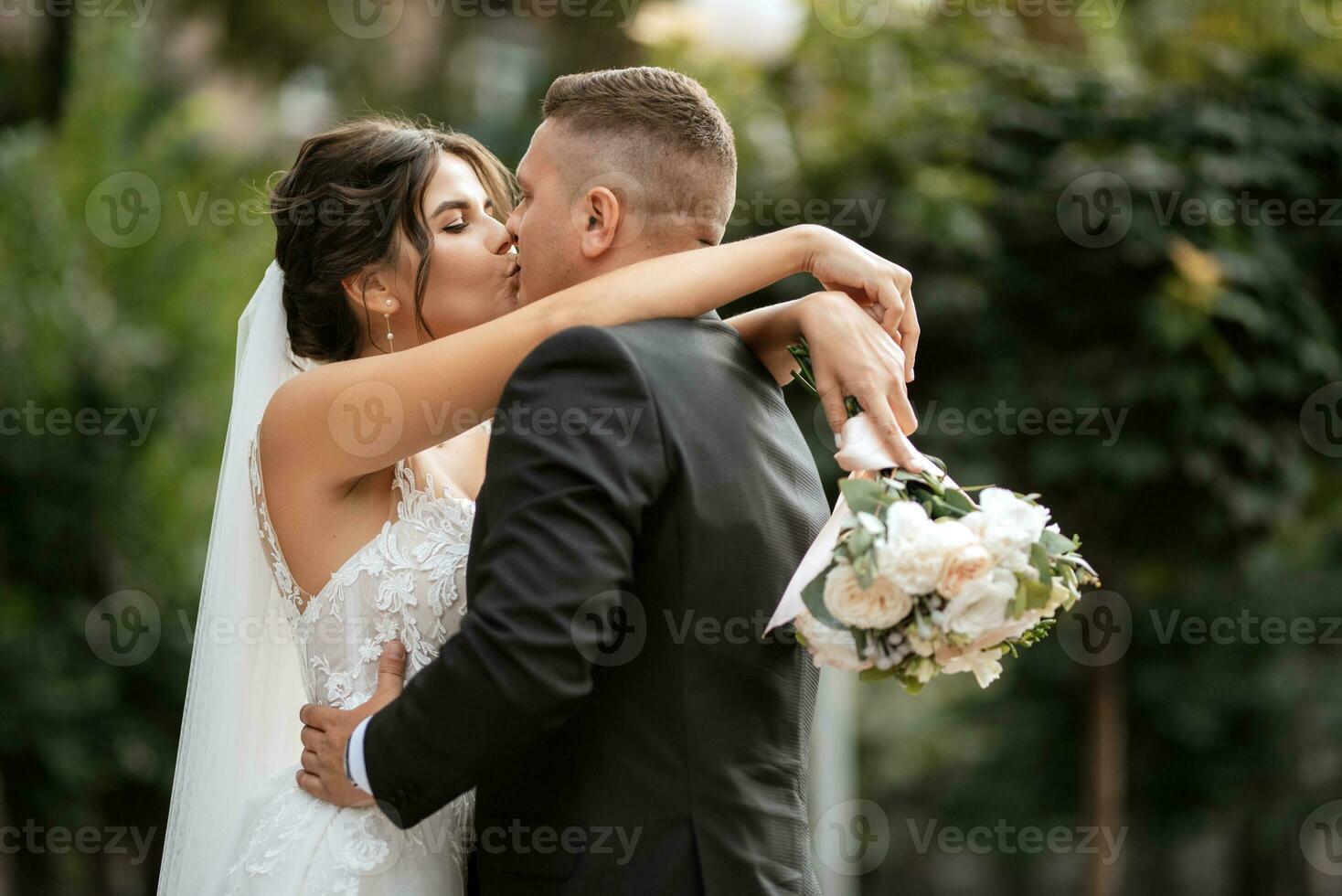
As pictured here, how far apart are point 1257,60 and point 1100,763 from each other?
3.50 m


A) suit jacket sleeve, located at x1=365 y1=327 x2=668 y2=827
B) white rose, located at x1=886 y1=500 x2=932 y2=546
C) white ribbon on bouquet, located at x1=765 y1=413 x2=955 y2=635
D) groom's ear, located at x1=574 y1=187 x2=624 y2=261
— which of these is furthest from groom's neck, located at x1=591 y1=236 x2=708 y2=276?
white rose, located at x1=886 y1=500 x2=932 y2=546

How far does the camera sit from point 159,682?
6172 millimetres

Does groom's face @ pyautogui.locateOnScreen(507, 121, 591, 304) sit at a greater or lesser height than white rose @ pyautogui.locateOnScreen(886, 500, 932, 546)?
greater

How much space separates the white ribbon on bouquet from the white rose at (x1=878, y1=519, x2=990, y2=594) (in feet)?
0.41

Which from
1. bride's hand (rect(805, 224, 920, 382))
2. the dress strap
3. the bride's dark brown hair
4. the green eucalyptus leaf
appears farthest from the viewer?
the bride's dark brown hair

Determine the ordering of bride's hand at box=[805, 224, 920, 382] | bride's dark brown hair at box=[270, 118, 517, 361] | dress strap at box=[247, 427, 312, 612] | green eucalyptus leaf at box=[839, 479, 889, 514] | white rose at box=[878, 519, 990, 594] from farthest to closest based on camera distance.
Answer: bride's dark brown hair at box=[270, 118, 517, 361] → dress strap at box=[247, 427, 312, 612] → bride's hand at box=[805, 224, 920, 382] → green eucalyptus leaf at box=[839, 479, 889, 514] → white rose at box=[878, 519, 990, 594]

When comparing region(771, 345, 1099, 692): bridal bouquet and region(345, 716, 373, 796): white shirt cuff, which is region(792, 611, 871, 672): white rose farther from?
region(345, 716, 373, 796): white shirt cuff

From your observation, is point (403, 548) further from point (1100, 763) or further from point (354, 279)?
point (1100, 763)

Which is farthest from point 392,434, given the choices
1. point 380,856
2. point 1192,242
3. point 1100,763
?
point 1100,763

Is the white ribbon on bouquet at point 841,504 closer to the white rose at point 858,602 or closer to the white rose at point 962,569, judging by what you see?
the white rose at point 858,602

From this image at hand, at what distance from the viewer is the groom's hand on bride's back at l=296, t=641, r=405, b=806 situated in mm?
2385

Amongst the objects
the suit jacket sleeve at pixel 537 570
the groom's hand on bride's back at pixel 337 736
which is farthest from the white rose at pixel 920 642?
the groom's hand on bride's back at pixel 337 736

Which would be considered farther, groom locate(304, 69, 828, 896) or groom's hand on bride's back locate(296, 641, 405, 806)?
groom's hand on bride's back locate(296, 641, 405, 806)

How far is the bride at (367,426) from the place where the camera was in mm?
2350
